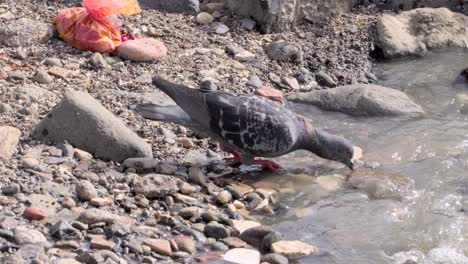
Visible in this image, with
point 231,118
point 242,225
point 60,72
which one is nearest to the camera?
point 242,225

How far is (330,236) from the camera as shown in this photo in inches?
224

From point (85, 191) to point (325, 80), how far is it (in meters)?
3.44

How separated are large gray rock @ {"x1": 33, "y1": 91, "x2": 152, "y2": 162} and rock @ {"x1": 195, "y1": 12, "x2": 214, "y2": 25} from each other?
2.78 m

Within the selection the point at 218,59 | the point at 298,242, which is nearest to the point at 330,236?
the point at 298,242

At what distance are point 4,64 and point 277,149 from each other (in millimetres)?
2573

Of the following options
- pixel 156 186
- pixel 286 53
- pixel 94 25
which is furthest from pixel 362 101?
pixel 156 186

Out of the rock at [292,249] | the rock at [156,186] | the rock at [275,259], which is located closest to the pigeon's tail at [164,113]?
the rock at [156,186]

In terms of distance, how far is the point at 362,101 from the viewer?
25.5ft

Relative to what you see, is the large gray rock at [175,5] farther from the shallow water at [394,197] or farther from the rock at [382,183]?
the rock at [382,183]

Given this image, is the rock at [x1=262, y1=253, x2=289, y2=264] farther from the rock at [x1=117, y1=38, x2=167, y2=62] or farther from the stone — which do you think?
the rock at [x1=117, y1=38, x2=167, y2=62]

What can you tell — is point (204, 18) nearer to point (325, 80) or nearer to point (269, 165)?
point (325, 80)

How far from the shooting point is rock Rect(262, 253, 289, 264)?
5.19m

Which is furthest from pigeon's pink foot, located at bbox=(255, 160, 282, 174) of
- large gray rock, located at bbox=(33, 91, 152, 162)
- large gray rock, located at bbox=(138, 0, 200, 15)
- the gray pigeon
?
Answer: large gray rock, located at bbox=(138, 0, 200, 15)

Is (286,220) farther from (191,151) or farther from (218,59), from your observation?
(218,59)
